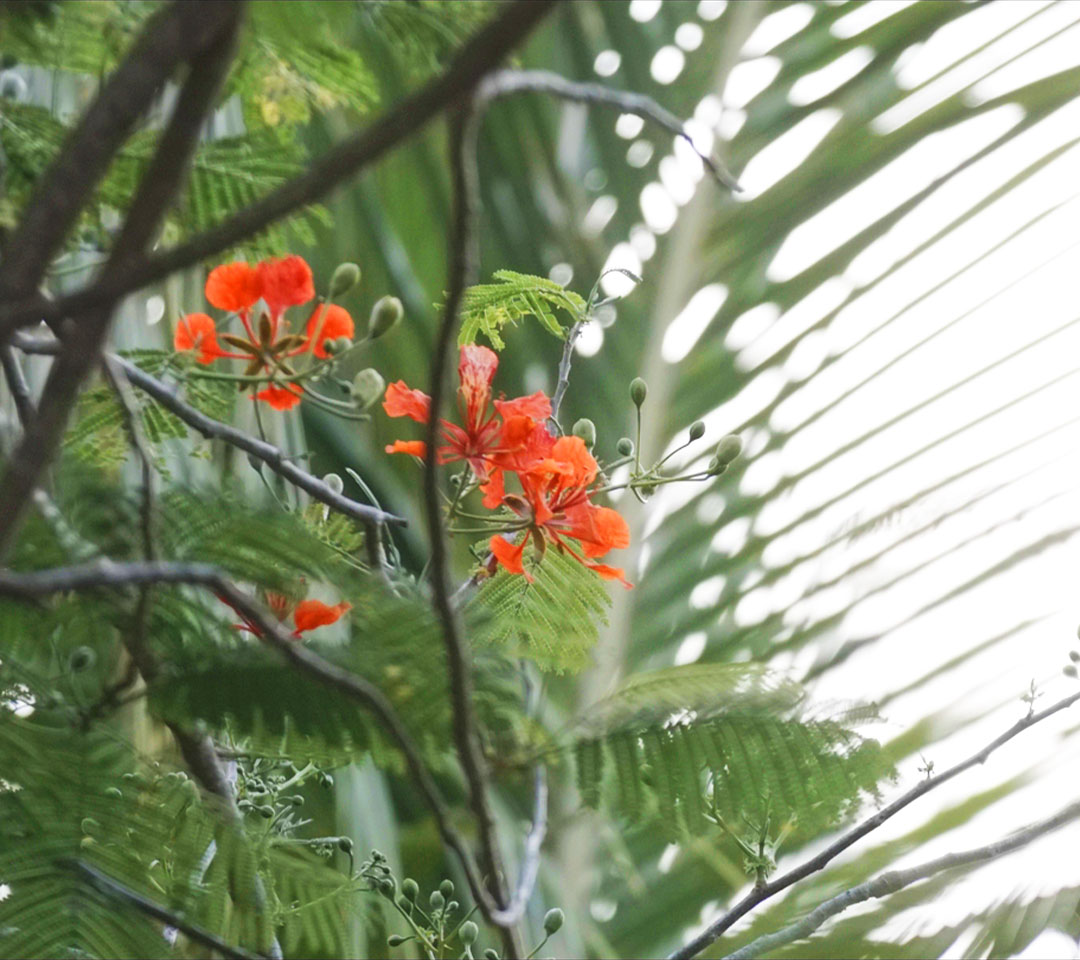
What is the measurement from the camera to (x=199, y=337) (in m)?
0.60

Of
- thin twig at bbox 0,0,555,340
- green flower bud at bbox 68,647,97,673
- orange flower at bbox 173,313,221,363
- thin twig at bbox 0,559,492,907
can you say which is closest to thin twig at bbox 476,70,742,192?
thin twig at bbox 0,0,555,340

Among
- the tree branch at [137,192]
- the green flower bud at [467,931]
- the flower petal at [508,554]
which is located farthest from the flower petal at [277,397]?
the tree branch at [137,192]

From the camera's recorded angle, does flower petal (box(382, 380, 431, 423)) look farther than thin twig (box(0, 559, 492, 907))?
Yes

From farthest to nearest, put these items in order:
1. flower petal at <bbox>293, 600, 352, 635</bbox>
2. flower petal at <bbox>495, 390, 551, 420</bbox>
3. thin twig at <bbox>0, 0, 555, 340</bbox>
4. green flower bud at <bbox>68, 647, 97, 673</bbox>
Answer: 1. flower petal at <bbox>495, 390, 551, 420</bbox>
2. flower petal at <bbox>293, 600, 352, 635</bbox>
3. green flower bud at <bbox>68, 647, 97, 673</bbox>
4. thin twig at <bbox>0, 0, 555, 340</bbox>

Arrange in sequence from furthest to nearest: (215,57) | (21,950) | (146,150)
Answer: (146,150) → (21,950) → (215,57)

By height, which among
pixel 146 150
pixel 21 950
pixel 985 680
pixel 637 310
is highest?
pixel 637 310

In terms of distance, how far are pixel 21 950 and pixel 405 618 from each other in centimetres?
14

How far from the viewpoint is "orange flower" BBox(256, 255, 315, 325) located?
578 mm

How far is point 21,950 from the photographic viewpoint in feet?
1.13

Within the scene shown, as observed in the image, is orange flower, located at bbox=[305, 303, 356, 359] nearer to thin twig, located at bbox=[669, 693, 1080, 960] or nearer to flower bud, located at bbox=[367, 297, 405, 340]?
flower bud, located at bbox=[367, 297, 405, 340]

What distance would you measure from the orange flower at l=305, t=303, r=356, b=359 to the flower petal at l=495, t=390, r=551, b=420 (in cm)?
8

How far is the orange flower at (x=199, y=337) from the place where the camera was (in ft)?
1.97

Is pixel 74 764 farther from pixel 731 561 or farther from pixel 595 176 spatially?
pixel 595 176

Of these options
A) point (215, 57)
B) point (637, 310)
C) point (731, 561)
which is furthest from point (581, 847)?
point (215, 57)
